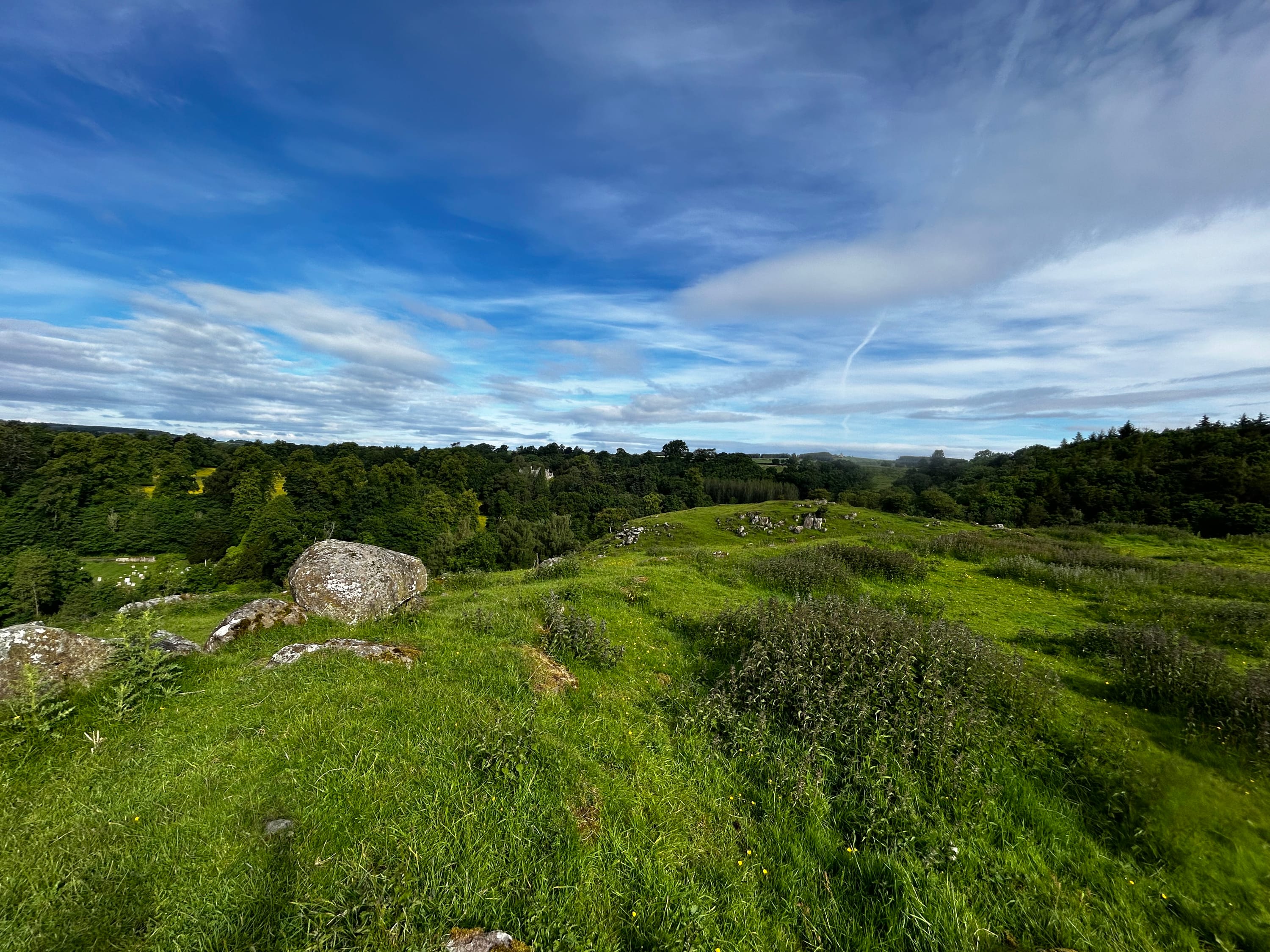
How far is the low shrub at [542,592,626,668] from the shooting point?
32.4 ft

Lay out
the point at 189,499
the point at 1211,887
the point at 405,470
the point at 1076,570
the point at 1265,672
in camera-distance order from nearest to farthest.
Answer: the point at 1211,887 < the point at 1265,672 < the point at 1076,570 < the point at 189,499 < the point at 405,470

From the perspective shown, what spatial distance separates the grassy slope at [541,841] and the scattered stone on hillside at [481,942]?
0.14m

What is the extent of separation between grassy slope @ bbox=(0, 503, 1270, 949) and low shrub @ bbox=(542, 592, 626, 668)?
6.74ft

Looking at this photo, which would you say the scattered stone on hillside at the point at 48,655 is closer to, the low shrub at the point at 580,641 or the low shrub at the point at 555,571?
the low shrub at the point at 580,641

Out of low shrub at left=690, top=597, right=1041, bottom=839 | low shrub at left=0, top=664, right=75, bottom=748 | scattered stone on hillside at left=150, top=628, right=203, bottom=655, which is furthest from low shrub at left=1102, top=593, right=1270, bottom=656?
scattered stone on hillside at left=150, top=628, right=203, bottom=655

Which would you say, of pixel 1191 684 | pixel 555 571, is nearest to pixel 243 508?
pixel 555 571

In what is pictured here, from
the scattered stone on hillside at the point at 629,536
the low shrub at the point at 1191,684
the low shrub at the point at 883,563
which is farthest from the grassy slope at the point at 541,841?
the scattered stone on hillside at the point at 629,536

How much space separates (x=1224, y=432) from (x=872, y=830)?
97.3 metres

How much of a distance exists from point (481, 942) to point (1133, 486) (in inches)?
3409

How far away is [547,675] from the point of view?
28.1 feet

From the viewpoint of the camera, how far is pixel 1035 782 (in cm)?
602

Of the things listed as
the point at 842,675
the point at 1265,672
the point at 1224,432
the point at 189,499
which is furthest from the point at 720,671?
the point at 189,499

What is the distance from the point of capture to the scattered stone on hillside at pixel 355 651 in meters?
8.85

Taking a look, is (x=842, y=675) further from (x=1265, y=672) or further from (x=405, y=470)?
(x=405, y=470)
